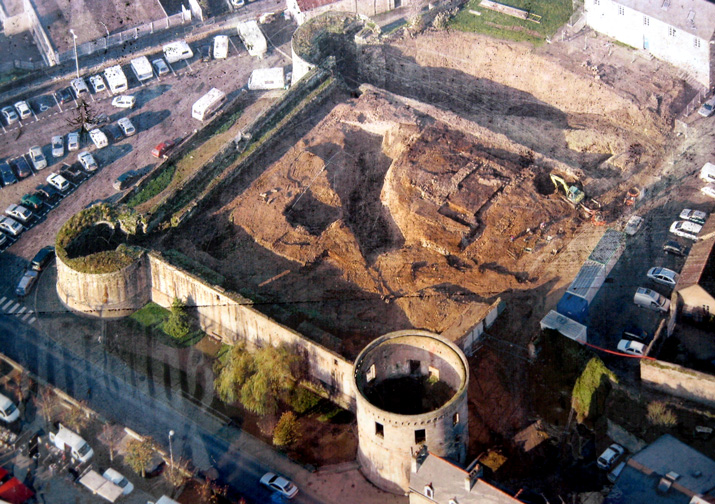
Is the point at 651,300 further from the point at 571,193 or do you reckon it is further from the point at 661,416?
the point at 571,193

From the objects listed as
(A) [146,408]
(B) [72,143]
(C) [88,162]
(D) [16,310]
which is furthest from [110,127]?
(A) [146,408]

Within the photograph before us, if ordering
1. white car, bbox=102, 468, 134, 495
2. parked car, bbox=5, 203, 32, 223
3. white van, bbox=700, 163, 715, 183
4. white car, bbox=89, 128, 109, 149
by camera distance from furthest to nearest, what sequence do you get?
white car, bbox=89, 128, 109, 149 → parked car, bbox=5, 203, 32, 223 → white van, bbox=700, 163, 715, 183 → white car, bbox=102, 468, 134, 495

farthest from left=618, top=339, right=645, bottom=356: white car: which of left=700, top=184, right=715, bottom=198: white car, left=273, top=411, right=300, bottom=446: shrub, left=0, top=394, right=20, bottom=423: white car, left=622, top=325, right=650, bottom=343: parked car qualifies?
left=0, top=394, right=20, bottom=423: white car

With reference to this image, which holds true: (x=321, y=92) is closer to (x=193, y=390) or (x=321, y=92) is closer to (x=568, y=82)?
(x=568, y=82)

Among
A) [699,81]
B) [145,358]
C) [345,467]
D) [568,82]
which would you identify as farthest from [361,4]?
[345,467]

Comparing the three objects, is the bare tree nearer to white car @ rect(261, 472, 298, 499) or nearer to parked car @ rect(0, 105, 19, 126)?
white car @ rect(261, 472, 298, 499)
